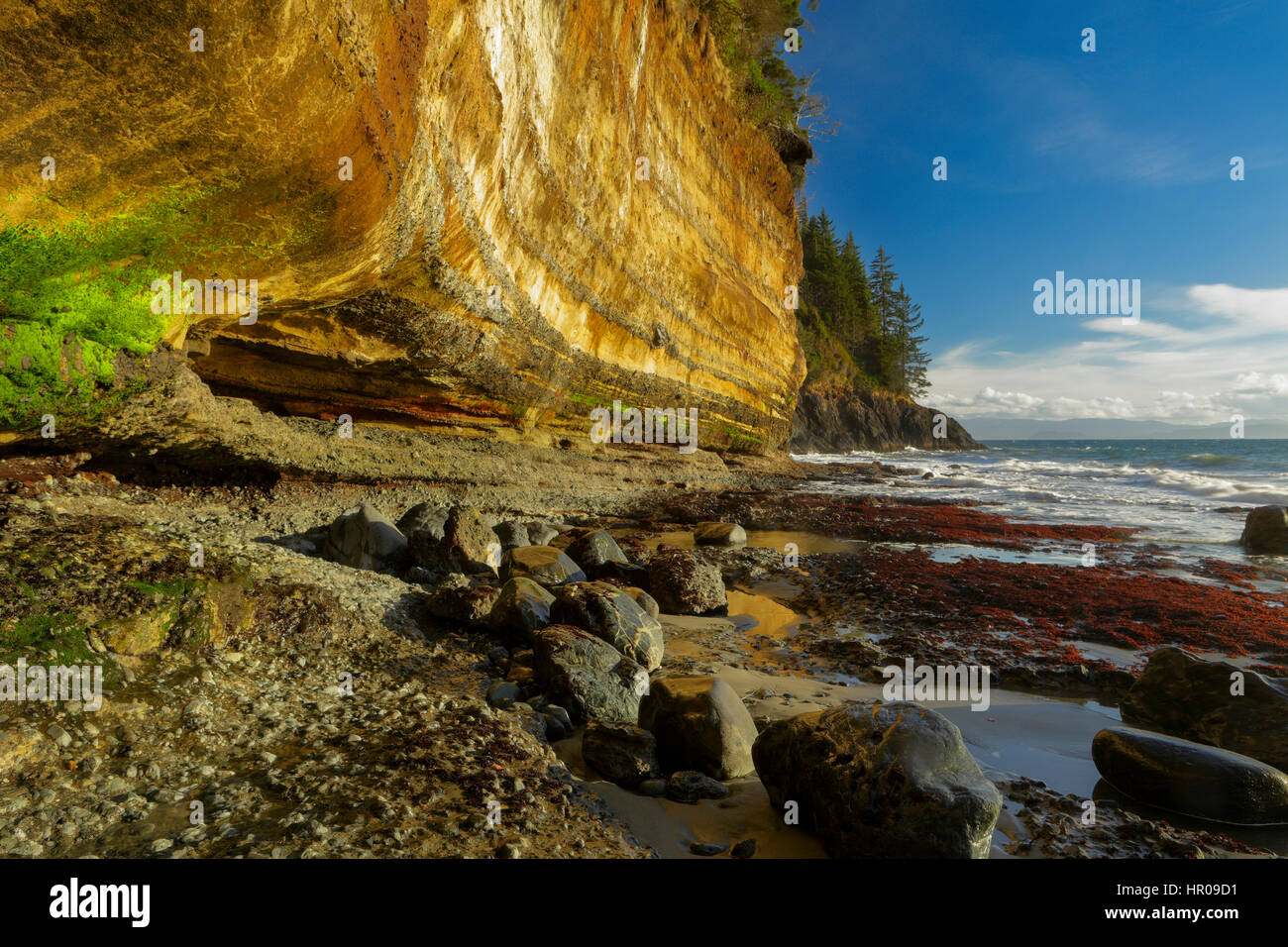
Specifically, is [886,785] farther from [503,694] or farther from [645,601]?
[645,601]

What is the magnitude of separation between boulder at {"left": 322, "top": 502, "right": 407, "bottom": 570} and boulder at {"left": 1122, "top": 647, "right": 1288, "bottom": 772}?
7135 mm

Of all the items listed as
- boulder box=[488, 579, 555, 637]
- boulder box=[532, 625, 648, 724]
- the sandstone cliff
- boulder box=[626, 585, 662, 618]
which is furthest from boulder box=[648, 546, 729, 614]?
the sandstone cliff

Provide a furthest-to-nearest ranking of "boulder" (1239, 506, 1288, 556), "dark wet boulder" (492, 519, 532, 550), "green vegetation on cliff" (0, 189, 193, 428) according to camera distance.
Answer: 1. "boulder" (1239, 506, 1288, 556)
2. "dark wet boulder" (492, 519, 532, 550)
3. "green vegetation on cliff" (0, 189, 193, 428)

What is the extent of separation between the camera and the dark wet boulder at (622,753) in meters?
3.32

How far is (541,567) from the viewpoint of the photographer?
6824 millimetres

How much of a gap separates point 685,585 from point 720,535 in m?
4.29

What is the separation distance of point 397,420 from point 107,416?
492 cm

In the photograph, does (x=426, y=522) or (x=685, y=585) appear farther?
(x=426, y=522)

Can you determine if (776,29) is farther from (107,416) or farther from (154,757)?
(154,757)

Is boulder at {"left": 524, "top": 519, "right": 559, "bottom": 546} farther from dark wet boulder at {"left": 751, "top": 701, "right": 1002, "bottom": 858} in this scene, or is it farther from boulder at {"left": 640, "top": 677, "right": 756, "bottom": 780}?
dark wet boulder at {"left": 751, "top": 701, "right": 1002, "bottom": 858}

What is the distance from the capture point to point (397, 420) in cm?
1049

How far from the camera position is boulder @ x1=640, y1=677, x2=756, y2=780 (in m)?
3.43
